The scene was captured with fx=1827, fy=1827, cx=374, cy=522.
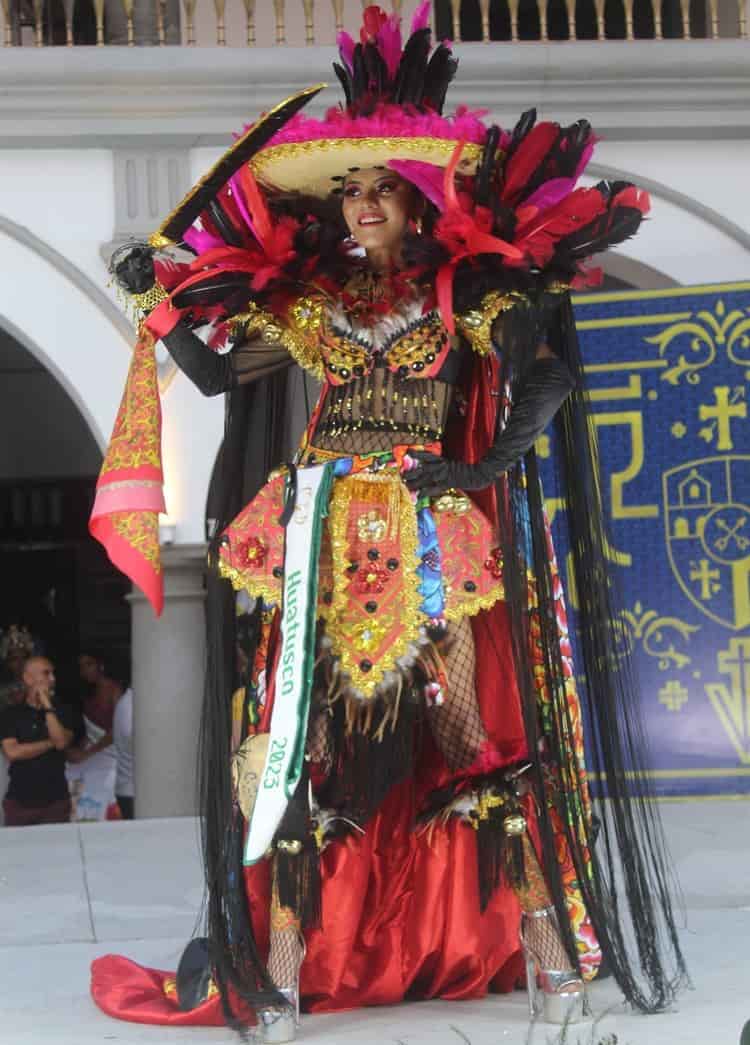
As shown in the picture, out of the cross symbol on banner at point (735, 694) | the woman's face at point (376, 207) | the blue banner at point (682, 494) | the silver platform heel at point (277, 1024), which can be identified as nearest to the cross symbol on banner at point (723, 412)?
the blue banner at point (682, 494)

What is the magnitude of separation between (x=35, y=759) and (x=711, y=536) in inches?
114

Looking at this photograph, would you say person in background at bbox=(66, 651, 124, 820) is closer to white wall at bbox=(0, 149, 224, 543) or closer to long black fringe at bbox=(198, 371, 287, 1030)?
white wall at bbox=(0, 149, 224, 543)

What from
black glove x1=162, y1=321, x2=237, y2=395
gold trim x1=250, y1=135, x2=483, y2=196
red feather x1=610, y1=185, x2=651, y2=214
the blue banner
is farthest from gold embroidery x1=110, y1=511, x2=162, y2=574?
the blue banner

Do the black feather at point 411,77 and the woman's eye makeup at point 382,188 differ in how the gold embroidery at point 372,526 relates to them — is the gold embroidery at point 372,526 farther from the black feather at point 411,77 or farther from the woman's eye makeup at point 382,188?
the black feather at point 411,77

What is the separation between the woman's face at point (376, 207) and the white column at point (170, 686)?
469 centimetres

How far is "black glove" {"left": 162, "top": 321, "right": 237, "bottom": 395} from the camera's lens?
11.5 ft

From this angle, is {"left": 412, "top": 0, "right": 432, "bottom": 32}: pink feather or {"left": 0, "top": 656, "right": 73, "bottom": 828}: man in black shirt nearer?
{"left": 412, "top": 0, "right": 432, "bottom": 32}: pink feather

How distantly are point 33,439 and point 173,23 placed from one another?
3358 mm

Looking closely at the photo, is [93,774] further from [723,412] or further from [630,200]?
[630,200]

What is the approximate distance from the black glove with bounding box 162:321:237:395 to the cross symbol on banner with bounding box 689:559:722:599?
14.0 feet

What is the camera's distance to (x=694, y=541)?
7547mm

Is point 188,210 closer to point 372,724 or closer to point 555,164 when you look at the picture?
point 555,164

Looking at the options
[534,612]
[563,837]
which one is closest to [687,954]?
[563,837]

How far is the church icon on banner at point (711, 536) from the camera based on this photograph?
7.53 metres
